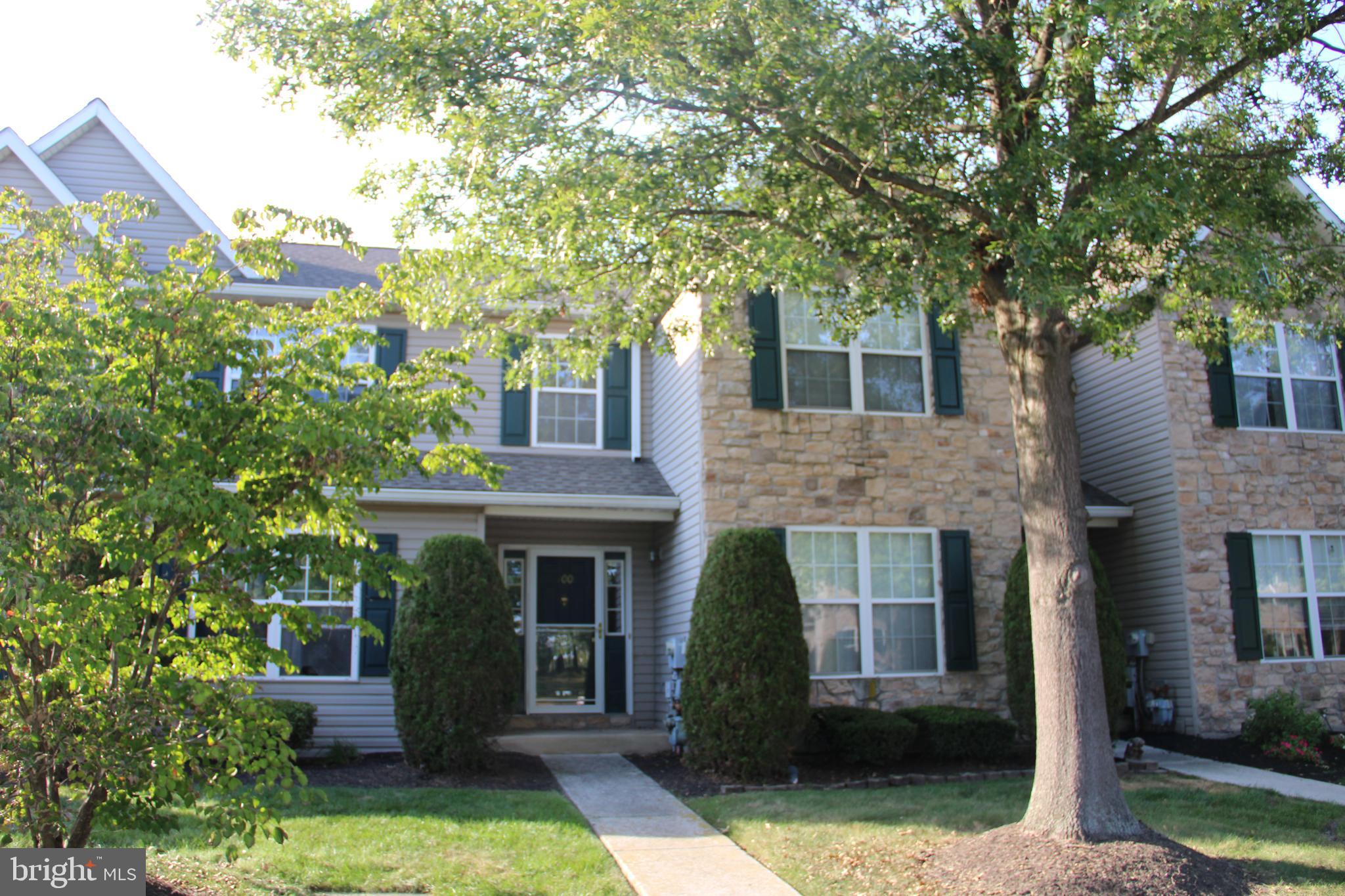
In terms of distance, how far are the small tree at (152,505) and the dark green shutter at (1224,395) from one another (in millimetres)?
9960

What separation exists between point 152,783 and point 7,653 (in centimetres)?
79

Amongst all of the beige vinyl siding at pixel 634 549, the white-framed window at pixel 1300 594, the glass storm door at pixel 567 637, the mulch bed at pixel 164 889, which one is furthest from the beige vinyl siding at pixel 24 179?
the white-framed window at pixel 1300 594

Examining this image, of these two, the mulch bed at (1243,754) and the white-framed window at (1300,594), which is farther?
the white-framed window at (1300,594)

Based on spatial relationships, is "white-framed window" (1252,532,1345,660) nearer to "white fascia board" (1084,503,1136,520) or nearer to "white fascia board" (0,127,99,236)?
"white fascia board" (1084,503,1136,520)

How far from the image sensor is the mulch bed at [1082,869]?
550 cm

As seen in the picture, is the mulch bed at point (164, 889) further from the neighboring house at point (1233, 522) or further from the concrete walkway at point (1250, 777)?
the neighboring house at point (1233, 522)

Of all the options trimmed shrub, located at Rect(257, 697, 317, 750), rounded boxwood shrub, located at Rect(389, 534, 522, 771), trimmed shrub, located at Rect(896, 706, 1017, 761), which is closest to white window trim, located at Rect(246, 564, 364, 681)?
trimmed shrub, located at Rect(257, 697, 317, 750)

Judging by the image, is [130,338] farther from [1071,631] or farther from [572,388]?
[572,388]

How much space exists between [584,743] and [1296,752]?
6.94m

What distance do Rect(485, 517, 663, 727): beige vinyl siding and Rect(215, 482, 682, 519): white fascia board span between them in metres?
0.83

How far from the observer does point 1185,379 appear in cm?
1196

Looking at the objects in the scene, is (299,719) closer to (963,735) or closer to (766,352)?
(766,352)

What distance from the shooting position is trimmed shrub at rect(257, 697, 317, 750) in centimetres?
982

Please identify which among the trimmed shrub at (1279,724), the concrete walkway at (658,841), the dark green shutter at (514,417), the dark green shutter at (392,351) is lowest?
the concrete walkway at (658,841)
